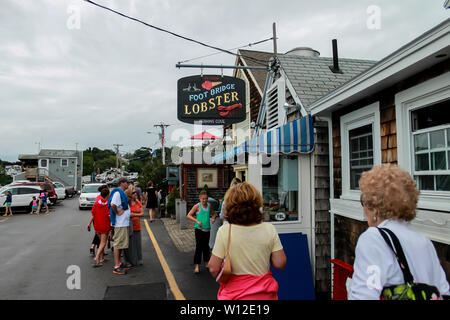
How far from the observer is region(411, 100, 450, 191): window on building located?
10.0 ft

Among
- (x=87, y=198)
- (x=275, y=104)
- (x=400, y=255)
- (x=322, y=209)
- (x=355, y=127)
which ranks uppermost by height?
(x=275, y=104)

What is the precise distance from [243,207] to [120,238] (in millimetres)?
4344

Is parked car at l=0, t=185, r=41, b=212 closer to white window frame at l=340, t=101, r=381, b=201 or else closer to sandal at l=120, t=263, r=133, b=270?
sandal at l=120, t=263, r=133, b=270

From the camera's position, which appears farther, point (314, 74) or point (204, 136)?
point (204, 136)

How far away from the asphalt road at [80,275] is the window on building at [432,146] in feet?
11.3

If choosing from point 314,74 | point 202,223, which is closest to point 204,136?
point 314,74

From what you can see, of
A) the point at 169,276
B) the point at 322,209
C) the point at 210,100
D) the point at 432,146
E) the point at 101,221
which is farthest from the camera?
the point at 210,100

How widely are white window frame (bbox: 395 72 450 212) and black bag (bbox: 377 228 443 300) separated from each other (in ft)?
6.18

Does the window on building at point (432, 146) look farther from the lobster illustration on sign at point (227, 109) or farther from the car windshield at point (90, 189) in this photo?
the car windshield at point (90, 189)

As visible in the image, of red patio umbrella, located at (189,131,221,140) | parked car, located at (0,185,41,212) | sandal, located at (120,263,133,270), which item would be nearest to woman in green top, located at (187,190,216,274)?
sandal, located at (120,263,133,270)

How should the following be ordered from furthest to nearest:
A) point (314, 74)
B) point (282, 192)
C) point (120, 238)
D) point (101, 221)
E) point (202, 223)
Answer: point (314, 74) < point (101, 221) < point (202, 223) < point (120, 238) < point (282, 192)

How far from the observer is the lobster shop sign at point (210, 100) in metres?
7.31

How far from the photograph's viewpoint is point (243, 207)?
2.26 metres
